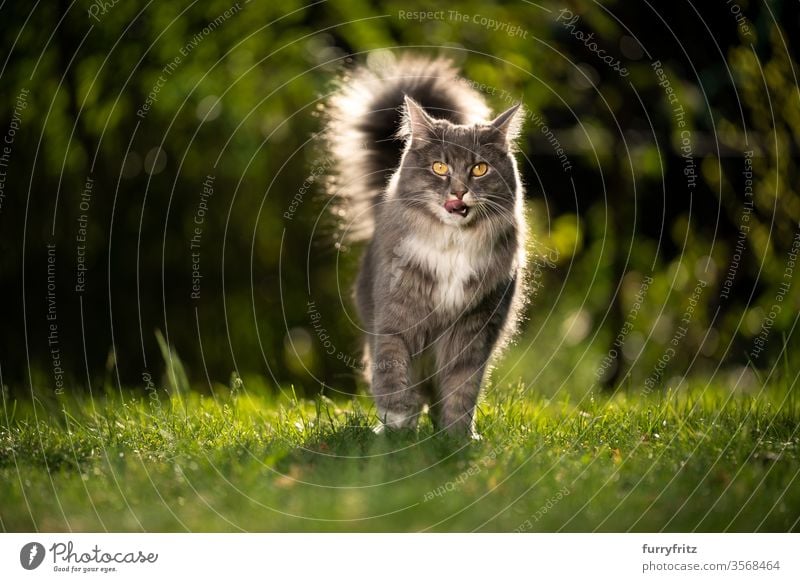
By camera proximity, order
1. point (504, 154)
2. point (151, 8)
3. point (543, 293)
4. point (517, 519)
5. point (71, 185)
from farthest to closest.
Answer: point (543, 293)
point (71, 185)
point (151, 8)
point (504, 154)
point (517, 519)

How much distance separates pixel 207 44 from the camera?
497 centimetres

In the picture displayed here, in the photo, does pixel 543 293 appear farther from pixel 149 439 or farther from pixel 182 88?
pixel 149 439

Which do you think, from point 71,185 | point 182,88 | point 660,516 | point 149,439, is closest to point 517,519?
point 660,516

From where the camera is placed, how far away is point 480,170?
172 inches

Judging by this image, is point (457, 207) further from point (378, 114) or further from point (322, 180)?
point (322, 180)

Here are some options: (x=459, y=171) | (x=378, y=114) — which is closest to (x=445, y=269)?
(x=459, y=171)

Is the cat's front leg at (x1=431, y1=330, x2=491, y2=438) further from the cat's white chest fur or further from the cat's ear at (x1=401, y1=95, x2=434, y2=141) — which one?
the cat's ear at (x1=401, y1=95, x2=434, y2=141)

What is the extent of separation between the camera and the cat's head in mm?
4305

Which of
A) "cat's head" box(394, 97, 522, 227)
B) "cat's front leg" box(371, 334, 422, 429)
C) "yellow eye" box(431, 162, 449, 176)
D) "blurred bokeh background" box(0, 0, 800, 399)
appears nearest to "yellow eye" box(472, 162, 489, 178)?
"cat's head" box(394, 97, 522, 227)

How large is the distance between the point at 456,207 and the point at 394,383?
855 millimetres

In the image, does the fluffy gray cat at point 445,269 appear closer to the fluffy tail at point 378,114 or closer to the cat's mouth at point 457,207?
the cat's mouth at point 457,207

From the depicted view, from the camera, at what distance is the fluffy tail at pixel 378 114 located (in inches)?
198

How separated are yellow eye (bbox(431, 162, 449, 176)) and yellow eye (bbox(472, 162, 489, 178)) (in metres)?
0.14

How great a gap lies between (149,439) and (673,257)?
4.18 m
